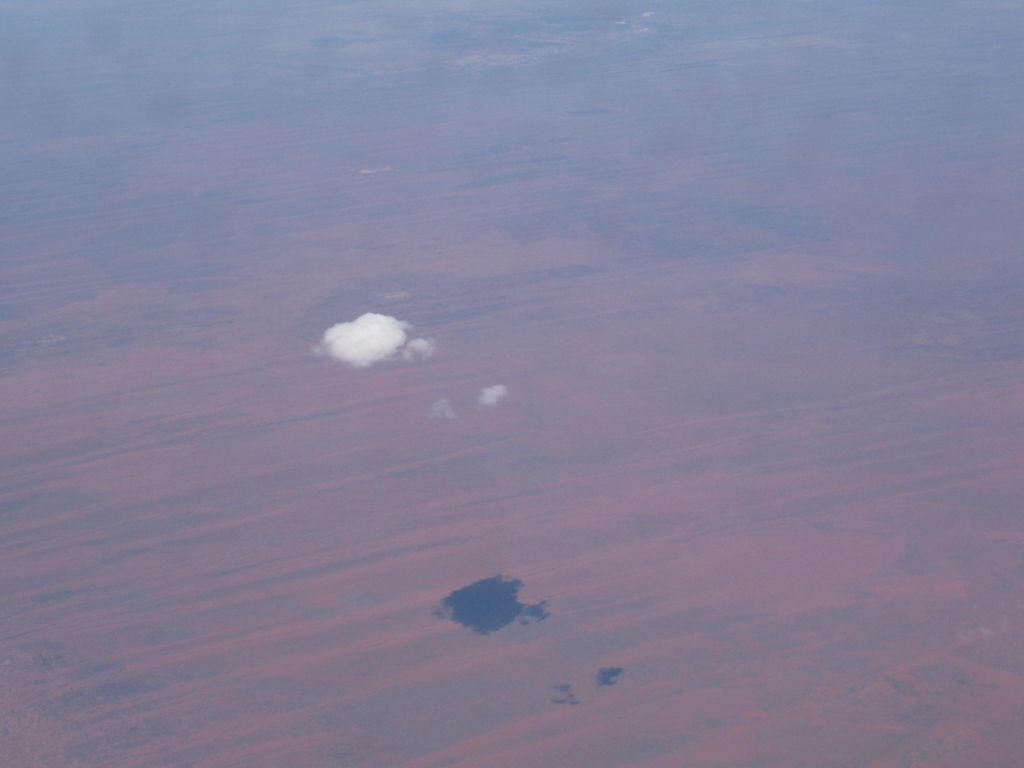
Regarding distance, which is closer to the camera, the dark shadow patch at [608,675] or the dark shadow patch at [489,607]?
the dark shadow patch at [608,675]

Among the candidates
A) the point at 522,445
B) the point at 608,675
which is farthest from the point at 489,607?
the point at 522,445

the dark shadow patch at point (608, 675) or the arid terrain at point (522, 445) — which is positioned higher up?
the arid terrain at point (522, 445)

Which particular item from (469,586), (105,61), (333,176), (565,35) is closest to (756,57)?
(565,35)

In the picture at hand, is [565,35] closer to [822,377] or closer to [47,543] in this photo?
[822,377]

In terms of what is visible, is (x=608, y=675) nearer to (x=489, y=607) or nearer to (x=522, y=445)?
(x=489, y=607)

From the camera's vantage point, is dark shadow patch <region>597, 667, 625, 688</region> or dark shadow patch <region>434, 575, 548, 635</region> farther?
dark shadow patch <region>434, 575, 548, 635</region>
